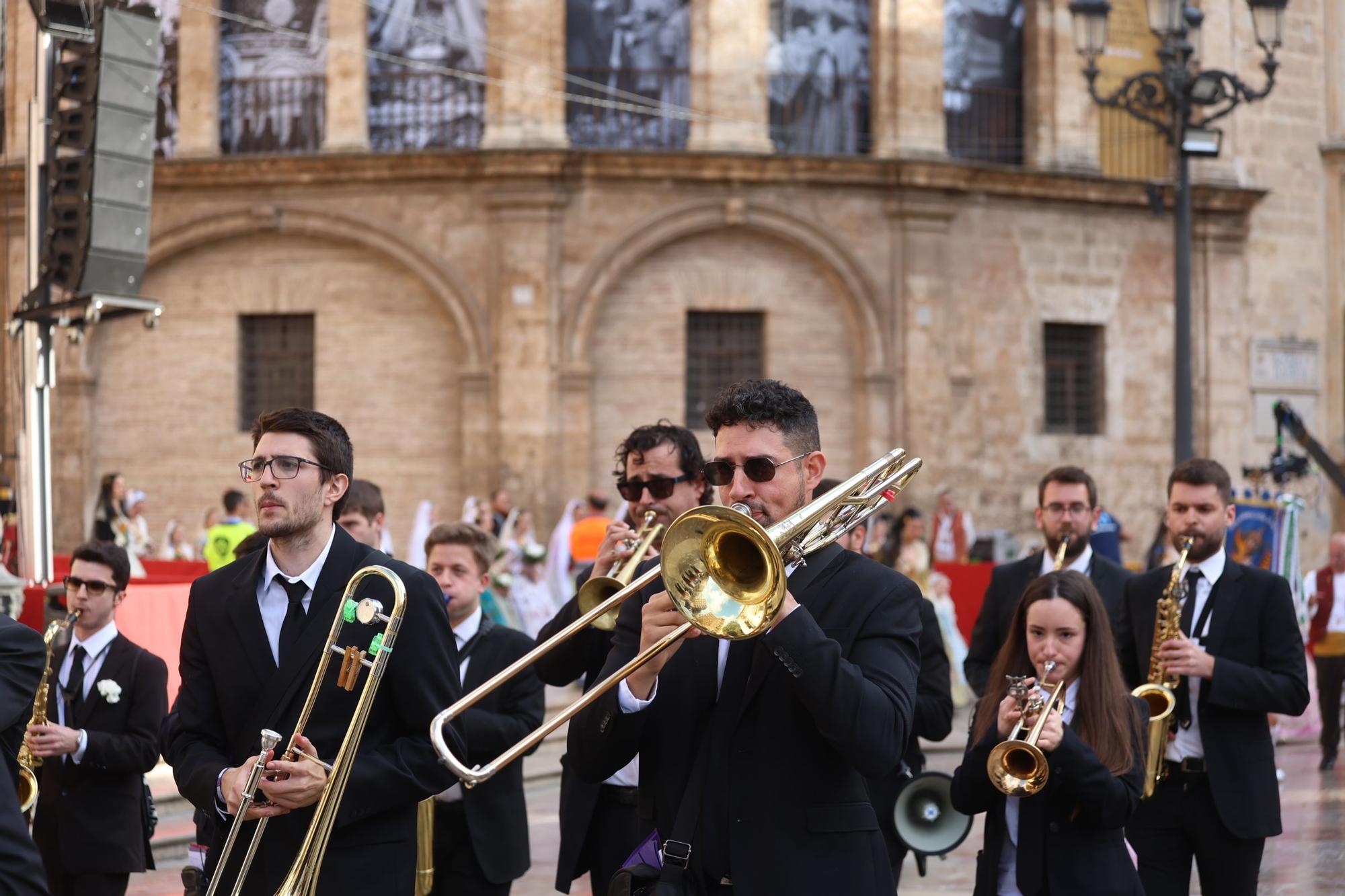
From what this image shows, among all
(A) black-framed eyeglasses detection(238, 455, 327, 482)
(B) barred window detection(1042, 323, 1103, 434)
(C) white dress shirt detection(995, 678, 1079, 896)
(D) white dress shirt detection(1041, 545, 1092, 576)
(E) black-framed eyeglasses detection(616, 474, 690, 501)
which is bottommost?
(C) white dress shirt detection(995, 678, 1079, 896)

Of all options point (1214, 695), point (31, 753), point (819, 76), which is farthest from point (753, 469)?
point (819, 76)

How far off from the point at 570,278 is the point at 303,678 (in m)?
19.9

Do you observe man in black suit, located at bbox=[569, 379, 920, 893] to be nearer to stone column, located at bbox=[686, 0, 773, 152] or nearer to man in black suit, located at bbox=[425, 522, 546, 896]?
man in black suit, located at bbox=[425, 522, 546, 896]

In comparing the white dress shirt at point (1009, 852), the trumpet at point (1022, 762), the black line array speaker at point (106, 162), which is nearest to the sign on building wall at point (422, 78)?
the black line array speaker at point (106, 162)

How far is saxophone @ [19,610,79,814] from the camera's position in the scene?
618cm

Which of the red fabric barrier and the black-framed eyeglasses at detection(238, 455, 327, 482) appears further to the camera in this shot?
the red fabric barrier

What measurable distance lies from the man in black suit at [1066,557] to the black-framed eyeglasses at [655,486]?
6.17 ft

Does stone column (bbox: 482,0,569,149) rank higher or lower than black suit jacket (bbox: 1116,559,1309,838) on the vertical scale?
higher

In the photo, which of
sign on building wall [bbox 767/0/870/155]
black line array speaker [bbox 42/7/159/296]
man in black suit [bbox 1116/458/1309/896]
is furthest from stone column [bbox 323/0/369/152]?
man in black suit [bbox 1116/458/1309/896]

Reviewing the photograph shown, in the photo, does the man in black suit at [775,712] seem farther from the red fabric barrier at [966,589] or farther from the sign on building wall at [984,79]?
the sign on building wall at [984,79]

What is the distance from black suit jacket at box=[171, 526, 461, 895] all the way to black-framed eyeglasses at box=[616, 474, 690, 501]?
1.60 m

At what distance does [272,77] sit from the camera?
990 inches

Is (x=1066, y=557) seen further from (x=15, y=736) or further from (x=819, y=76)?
(x=819, y=76)

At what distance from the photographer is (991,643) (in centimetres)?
739
